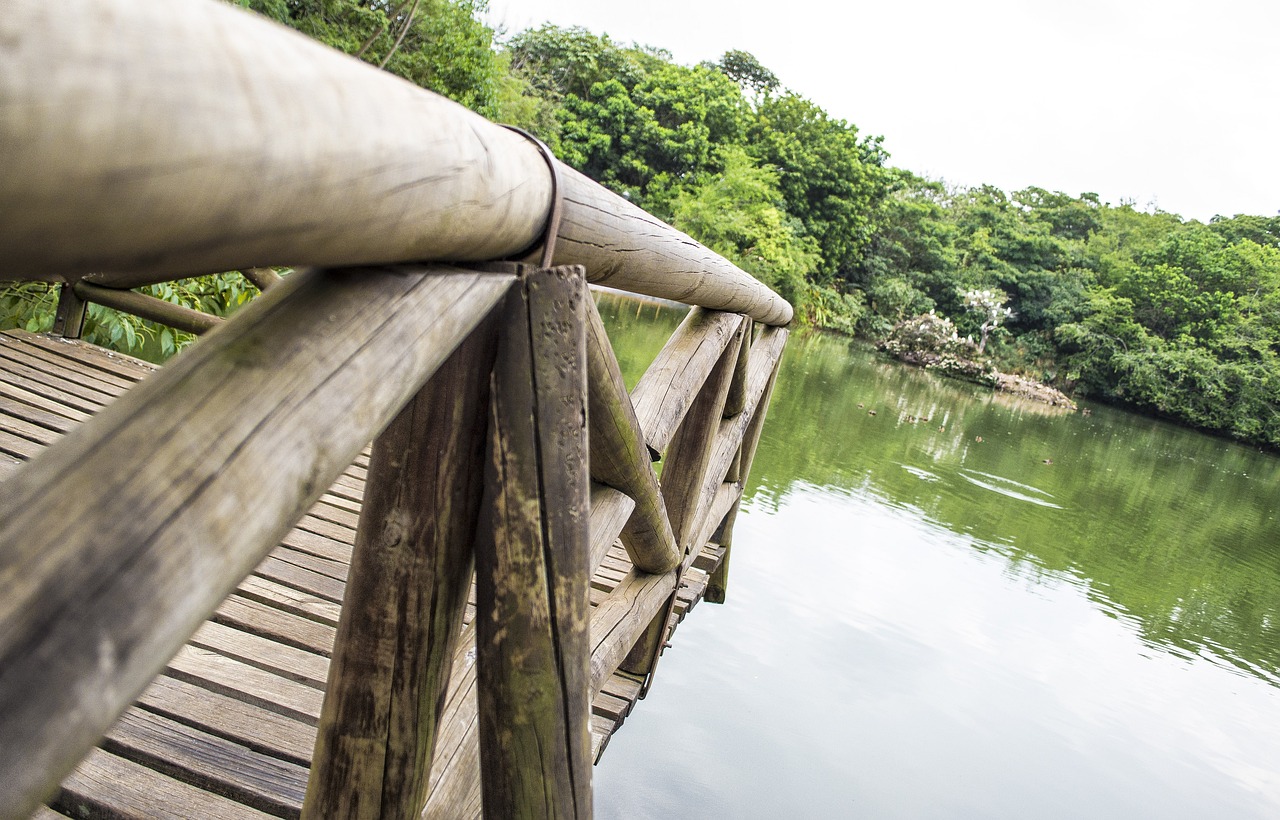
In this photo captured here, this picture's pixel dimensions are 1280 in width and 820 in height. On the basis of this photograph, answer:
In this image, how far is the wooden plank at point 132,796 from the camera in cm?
152

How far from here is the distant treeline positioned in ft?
86.2

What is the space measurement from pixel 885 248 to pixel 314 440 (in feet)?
114

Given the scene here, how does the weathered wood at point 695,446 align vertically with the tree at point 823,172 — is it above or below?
below

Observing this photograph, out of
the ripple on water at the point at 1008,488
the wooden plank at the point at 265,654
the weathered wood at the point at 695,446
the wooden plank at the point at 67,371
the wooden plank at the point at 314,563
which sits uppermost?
the weathered wood at the point at 695,446

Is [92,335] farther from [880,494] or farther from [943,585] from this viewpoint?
[880,494]

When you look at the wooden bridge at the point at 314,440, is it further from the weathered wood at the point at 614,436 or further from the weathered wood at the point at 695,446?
the weathered wood at the point at 695,446

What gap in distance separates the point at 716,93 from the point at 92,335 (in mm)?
26852

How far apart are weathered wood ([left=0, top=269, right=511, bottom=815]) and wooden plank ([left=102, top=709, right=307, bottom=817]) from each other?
1.14 metres

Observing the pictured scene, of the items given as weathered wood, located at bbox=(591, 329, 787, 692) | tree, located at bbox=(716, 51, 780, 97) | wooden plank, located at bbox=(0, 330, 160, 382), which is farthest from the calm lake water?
tree, located at bbox=(716, 51, 780, 97)

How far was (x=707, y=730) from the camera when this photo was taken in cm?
407

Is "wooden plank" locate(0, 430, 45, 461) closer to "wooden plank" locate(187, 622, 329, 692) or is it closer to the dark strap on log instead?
"wooden plank" locate(187, 622, 329, 692)

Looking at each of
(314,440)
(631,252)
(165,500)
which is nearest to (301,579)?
(631,252)

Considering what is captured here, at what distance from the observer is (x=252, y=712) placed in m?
1.89

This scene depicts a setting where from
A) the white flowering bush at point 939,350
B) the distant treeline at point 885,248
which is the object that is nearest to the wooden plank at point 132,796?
the distant treeline at point 885,248
